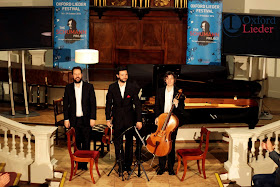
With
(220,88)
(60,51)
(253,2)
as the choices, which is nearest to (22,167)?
(220,88)

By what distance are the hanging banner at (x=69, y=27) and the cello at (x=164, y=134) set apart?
544 cm

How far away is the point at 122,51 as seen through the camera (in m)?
13.7

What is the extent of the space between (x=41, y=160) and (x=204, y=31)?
6037 mm

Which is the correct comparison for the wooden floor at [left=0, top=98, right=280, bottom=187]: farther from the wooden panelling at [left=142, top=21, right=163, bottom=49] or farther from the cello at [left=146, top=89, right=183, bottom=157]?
the wooden panelling at [left=142, top=21, right=163, bottom=49]

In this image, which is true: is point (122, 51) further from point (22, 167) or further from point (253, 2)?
point (22, 167)

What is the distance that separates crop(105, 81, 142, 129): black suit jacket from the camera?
25.0ft

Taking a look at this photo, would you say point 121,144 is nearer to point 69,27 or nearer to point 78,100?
point 78,100

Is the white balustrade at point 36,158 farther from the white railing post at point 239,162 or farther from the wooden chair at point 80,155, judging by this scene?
the white railing post at point 239,162

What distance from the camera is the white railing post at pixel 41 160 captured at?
301 inches

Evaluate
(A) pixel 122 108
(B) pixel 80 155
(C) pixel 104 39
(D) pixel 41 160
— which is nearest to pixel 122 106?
A: (A) pixel 122 108

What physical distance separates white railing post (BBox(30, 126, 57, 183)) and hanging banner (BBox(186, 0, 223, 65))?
221 inches

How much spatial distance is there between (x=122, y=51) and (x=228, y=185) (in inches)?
262

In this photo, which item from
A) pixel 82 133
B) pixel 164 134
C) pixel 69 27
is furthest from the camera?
pixel 69 27

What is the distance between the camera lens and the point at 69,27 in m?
12.2
